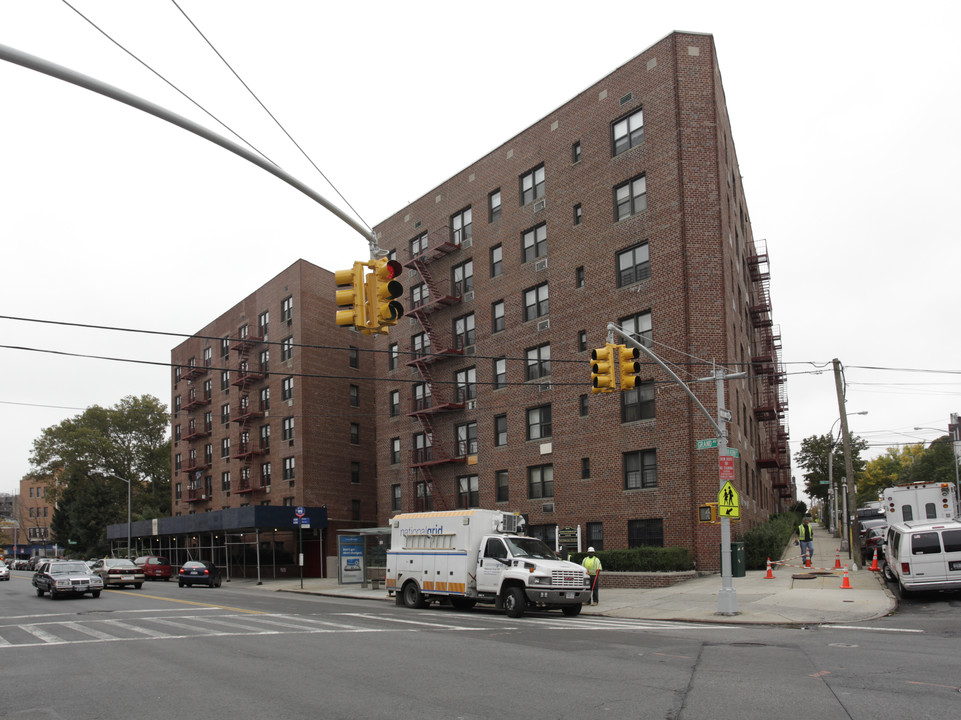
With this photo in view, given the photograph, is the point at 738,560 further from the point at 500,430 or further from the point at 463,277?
the point at 463,277

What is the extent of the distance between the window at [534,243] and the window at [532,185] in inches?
59.5

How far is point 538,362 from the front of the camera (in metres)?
36.8

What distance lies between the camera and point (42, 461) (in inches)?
3546

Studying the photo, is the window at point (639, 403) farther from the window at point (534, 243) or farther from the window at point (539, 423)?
the window at point (534, 243)

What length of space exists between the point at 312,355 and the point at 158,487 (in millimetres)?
50480

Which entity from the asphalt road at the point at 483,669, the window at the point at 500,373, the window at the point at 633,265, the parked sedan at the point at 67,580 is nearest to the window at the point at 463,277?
the window at the point at 500,373

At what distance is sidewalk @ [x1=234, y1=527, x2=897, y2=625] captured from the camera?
19062 millimetres

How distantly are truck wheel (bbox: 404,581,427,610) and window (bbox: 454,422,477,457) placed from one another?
599 inches

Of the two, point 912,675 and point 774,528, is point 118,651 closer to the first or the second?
point 912,675

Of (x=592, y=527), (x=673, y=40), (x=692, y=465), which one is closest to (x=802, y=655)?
(x=692, y=465)

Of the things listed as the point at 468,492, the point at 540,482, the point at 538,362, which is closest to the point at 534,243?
the point at 538,362

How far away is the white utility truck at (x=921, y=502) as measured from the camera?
33.7 m

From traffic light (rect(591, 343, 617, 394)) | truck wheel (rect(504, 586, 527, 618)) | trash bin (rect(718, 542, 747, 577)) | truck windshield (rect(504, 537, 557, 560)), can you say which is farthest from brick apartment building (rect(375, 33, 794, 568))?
traffic light (rect(591, 343, 617, 394))

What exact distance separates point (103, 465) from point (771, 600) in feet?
277
